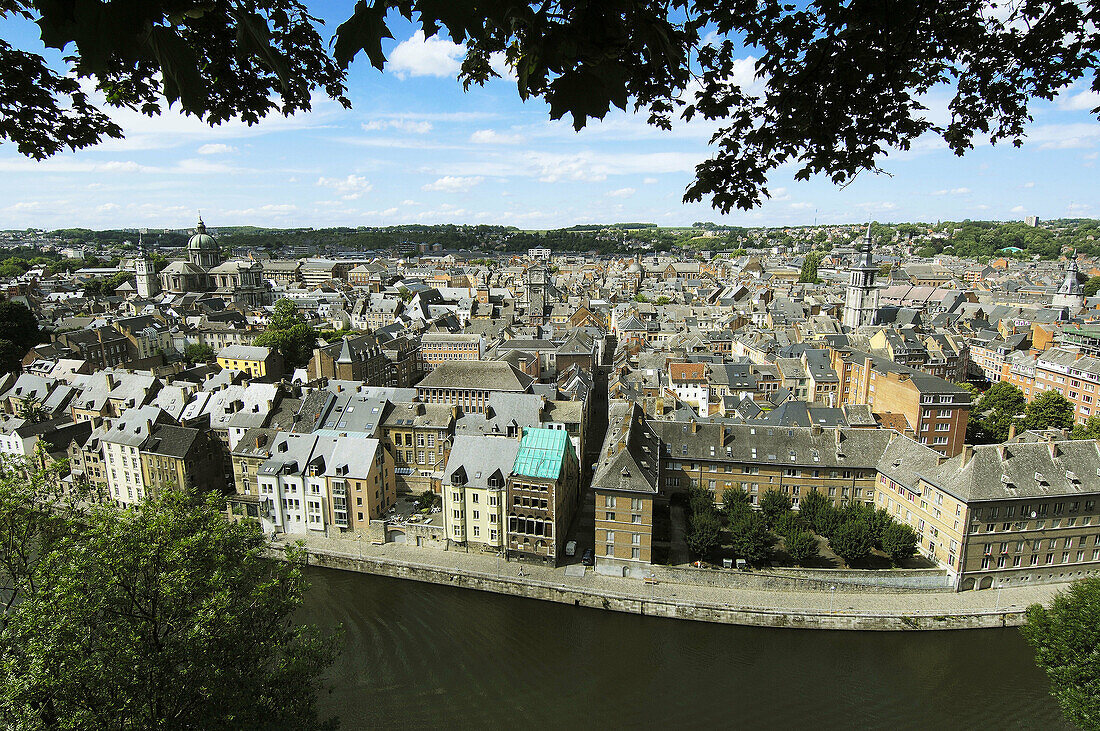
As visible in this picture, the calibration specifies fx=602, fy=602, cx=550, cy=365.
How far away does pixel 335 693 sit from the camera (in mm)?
20734

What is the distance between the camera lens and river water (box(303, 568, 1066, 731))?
19938mm

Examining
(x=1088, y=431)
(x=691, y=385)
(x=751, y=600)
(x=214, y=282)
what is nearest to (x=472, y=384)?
(x=691, y=385)

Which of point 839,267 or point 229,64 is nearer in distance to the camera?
point 229,64

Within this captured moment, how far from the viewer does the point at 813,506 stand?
92.7ft

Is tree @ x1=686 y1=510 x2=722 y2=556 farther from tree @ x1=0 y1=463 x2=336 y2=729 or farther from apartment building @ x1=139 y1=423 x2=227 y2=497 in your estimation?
apartment building @ x1=139 y1=423 x2=227 y2=497

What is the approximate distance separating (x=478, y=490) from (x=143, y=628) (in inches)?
626

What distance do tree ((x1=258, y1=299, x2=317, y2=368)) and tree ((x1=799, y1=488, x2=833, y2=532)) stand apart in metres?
49.2

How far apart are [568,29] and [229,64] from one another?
4716mm

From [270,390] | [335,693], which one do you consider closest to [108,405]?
[270,390]

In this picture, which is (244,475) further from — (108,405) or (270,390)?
(108,405)

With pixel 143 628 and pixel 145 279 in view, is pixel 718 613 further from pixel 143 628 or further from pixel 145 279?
pixel 145 279

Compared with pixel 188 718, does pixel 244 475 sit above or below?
below

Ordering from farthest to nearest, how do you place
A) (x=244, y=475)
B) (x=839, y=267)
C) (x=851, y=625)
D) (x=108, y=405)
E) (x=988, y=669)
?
(x=839, y=267) < (x=108, y=405) < (x=244, y=475) < (x=851, y=625) < (x=988, y=669)

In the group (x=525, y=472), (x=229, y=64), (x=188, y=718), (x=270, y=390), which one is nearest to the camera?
(x=229, y=64)
